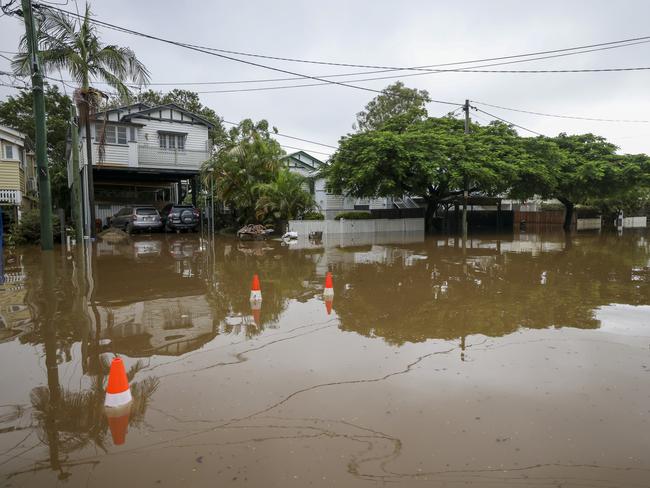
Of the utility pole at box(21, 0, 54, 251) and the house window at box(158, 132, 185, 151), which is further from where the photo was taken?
the house window at box(158, 132, 185, 151)

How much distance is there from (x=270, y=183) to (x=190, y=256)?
11.0 metres

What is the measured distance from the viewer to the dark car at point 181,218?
2651 cm

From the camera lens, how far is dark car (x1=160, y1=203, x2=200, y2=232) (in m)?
26.5

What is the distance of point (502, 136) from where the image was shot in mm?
27625

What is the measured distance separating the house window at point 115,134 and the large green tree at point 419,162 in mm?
11950

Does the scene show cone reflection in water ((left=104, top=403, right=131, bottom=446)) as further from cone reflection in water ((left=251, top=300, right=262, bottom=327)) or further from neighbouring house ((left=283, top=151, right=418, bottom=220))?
neighbouring house ((left=283, top=151, right=418, bottom=220))

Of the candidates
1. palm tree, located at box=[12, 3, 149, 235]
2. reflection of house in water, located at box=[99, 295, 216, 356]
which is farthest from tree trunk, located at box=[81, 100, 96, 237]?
reflection of house in water, located at box=[99, 295, 216, 356]

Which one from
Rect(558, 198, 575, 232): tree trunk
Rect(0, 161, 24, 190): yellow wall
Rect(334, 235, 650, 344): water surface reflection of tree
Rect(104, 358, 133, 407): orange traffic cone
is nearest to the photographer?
Rect(104, 358, 133, 407): orange traffic cone

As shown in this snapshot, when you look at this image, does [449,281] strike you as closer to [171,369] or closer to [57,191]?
[171,369]

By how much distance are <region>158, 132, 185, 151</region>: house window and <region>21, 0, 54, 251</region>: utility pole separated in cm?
1346

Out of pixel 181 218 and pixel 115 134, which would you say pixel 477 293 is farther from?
pixel 115 134

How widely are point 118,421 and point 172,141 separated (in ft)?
88.3

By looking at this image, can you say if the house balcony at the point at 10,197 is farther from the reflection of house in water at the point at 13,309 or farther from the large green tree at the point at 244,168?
the reflection of house in water at the point at 13,309

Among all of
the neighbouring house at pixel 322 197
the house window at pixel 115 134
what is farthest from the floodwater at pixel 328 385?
the neighbouring house at pixel 322 197
